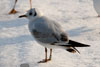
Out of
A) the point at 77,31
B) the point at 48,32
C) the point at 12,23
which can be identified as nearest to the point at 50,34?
the point at 48,32

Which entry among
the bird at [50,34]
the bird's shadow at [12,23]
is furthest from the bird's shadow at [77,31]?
Result: the bird at [50,34]

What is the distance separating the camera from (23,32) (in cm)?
462

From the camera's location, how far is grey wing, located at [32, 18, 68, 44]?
3.14 meters

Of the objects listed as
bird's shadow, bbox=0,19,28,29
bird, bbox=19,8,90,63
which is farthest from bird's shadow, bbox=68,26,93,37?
bird, bbox=19,8,90,63

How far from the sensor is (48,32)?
319 centimetres

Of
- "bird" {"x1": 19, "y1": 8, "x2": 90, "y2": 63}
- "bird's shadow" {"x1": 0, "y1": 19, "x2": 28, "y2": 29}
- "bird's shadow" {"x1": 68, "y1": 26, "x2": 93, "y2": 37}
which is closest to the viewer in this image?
"bird" {"x1": 19, "y1": 8, "x2": 90, "y2": 63}

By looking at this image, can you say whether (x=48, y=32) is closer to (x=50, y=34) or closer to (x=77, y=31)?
(x=50, y=34)

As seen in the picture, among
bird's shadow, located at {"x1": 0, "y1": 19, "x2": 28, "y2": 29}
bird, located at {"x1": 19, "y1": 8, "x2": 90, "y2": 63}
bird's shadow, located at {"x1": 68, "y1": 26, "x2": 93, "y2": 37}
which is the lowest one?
bird's shadow, located at {"x1": 68, "y1": 26, "x2": 93, "y2": 37}

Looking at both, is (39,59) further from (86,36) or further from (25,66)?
(86,36)

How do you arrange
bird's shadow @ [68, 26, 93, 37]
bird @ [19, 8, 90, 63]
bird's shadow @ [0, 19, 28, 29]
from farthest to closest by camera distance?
bird's shadow @ [0, 19, 28, 29], bird's shadow @ [68, 26, 93, 37], bird @ [19, 8, 90, 63]

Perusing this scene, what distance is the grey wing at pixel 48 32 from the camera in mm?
3141

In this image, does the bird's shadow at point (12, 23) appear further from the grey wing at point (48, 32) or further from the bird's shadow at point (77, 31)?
the grey wing at point (48, 32)

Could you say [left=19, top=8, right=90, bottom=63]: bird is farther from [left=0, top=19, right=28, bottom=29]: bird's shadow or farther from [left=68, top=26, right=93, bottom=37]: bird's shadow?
[left=0, top=19, right=28, bottom=29]: bird's shadow

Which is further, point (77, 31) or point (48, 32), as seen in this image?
point (77, 31)
